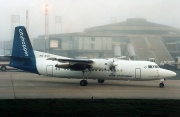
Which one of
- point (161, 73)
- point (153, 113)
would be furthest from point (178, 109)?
point (161, 73)

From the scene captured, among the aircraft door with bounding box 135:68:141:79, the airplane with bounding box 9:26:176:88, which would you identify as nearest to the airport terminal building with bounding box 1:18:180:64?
the airplane with bounding box 9:26:176:88

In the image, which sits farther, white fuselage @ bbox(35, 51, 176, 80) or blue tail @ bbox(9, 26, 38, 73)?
blue tail @ bbox(9, 26, 38, 73)

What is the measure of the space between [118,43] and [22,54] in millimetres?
50480

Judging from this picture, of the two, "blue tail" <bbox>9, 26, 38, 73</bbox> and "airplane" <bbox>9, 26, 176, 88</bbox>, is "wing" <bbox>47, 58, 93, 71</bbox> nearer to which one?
"airplane" <bbox>9, 26, 176, 88</bbox>

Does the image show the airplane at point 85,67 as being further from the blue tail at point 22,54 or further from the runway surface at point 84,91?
the runway surface at point 84,91

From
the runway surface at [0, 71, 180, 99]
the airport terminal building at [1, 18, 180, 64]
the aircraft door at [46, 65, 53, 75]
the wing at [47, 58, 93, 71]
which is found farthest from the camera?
the airport terminal building at [1, 18, 180, 64]

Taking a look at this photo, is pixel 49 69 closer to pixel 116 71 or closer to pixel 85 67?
pixel 85 67

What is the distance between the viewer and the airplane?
29.3 meters

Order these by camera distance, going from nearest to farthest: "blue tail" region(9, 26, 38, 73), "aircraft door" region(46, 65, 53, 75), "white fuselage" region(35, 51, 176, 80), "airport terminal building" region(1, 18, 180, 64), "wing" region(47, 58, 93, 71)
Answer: "white fuselage" region(35, 51, 176, 80) < "wing" region(47, 58, 93, 71) < "aircraft door" region(46, 65, 53, 75) < "blue tail" region(9, 26, 38, 73) < "airport terminal building" region(1, 18, 180, 64)

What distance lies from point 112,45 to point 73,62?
160 feet

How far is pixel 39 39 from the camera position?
3196 inches

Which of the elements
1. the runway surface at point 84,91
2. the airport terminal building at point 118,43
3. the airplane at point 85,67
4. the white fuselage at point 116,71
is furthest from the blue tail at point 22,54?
the airport terminal building at point 118,43

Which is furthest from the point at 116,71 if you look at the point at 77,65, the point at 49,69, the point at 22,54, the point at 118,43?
the point at 118,43

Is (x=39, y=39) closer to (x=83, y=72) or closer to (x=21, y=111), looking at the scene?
(x=83, y=72)
